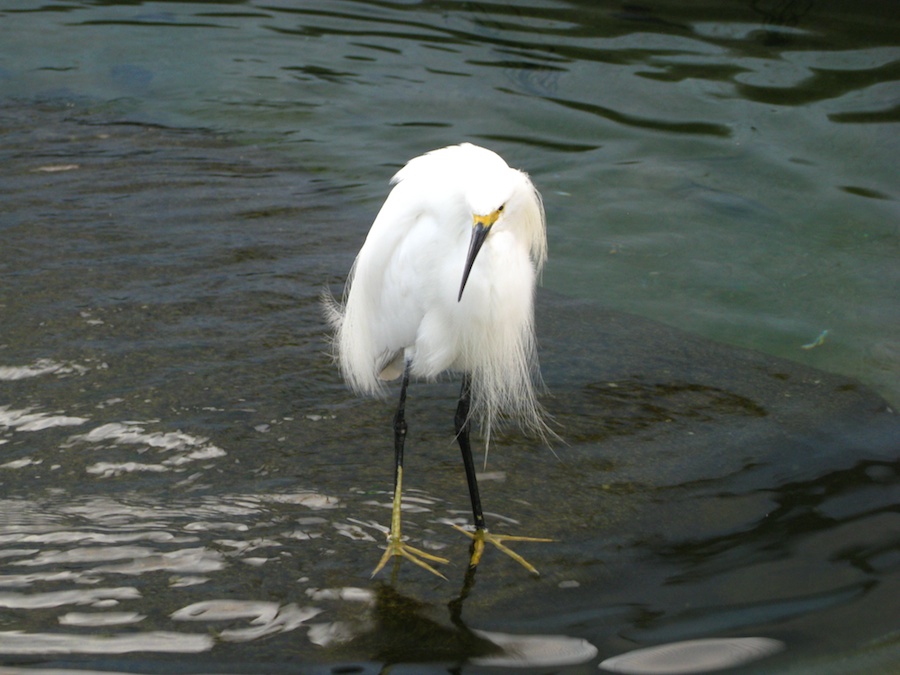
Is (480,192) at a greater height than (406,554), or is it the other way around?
(480,192)

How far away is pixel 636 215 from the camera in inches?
217

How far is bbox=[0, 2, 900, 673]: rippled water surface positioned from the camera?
8.80ft

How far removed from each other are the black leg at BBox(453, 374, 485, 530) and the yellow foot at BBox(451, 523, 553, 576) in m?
0.03

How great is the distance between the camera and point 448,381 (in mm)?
4004

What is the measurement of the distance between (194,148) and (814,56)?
4.33 meters

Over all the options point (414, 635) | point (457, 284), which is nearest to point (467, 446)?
point (457, 284)

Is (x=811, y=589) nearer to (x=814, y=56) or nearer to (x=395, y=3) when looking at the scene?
(x=814, y=56)

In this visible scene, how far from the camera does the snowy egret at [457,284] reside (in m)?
2.78

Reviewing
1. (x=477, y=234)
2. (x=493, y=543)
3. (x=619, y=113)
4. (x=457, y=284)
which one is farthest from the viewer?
(x=619, y=113)

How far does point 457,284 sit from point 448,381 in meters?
1.22

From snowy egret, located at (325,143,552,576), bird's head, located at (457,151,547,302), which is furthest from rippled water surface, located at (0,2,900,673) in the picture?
bird's head, located at (457,151,547,302)

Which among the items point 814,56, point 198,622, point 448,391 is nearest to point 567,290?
point 448,391

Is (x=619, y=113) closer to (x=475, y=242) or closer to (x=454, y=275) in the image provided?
(x=454, y=275)

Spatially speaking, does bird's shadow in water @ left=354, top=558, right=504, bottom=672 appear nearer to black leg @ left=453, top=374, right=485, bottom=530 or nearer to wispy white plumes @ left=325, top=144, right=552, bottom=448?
black leg @ left=453, top=374, right=485, bottom=530
